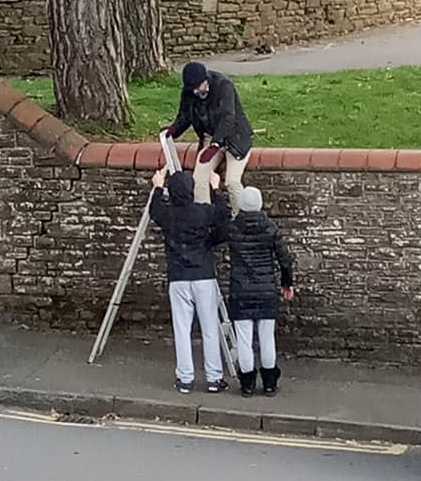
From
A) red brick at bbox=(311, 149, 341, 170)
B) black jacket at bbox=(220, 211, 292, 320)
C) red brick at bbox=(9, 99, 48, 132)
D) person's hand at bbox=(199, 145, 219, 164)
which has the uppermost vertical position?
red brick at bbox=(9, 99, 48, 132)

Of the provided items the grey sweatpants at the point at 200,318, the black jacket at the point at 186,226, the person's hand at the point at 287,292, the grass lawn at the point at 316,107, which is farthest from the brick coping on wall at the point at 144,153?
the grey sweatpants at the point at 200,318

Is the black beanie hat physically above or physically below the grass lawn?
above

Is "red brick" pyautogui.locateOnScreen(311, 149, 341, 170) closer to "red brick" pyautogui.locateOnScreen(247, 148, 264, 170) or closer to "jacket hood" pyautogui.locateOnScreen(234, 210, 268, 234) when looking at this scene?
"red brick" pyautogui.locateOnScreen(247, 148, 264, 170)

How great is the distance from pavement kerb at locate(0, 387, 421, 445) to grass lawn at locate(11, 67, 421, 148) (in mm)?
2838

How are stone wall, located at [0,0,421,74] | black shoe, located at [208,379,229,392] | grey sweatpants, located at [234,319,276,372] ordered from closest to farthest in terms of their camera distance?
grey sweatpants, located at [234,319,276,372]
black shoe, located at [208,379,229,392]
stone wall, located at [0,0,421,74]

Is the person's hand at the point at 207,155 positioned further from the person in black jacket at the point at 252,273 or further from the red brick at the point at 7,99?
the red brick at the point at 7,99

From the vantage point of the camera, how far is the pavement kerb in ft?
27.6

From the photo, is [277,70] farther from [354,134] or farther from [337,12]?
[354,134]

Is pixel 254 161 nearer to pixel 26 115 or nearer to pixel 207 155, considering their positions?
pixel 207 155

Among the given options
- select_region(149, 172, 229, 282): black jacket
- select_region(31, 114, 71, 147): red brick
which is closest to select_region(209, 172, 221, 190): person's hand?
select_region(149, 172, 229, 282): black jacket

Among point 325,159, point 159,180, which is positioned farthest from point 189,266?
point 325,159

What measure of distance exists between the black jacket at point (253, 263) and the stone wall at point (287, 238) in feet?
3.15

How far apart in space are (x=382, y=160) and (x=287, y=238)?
0.98 meters

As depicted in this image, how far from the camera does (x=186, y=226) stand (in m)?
8.84
